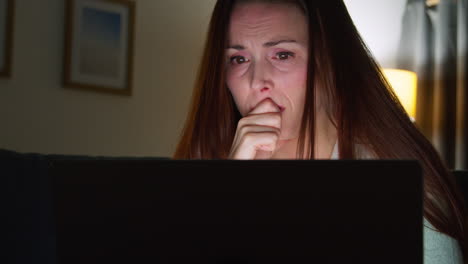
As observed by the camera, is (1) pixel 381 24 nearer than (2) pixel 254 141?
No

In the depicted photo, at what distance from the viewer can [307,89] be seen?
113cm

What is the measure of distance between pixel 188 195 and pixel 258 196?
0.07m

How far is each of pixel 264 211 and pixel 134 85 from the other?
267 cm

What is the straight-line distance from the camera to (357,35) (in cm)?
117

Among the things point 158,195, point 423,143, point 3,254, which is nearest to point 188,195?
point 158,195

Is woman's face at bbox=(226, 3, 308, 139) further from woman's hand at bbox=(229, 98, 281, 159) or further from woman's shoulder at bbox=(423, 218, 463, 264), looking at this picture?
woman's shoulder at bbox=(423, 218, 463, 264)

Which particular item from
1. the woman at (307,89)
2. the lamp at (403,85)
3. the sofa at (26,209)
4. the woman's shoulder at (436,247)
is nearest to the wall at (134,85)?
the lamp at (403,85)

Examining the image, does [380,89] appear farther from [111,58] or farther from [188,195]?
[111,58]

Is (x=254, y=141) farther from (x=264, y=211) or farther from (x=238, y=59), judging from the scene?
(x=264, y=211)

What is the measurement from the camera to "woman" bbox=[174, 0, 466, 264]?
1055mm

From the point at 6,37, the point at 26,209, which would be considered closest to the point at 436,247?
the point at 26,209

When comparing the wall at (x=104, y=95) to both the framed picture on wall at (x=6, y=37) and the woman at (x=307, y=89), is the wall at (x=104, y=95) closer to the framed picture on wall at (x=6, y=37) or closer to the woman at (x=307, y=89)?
the framed picture on wall at (x=6, y=37)

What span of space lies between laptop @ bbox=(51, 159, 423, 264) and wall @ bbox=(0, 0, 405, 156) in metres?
2.34

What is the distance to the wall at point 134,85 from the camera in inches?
109
